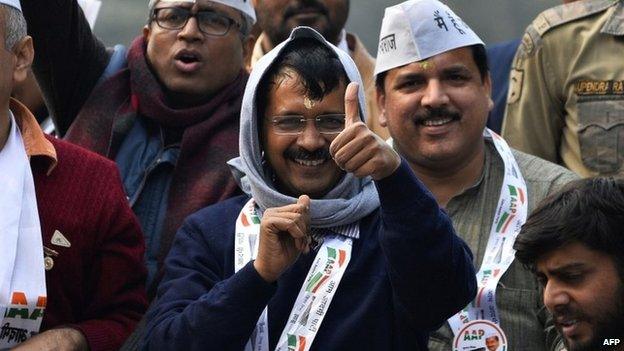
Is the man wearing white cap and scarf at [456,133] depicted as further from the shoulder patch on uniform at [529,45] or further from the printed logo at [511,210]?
the shoulder patch on uniform at [529,45]

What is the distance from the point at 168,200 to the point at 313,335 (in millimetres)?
1232

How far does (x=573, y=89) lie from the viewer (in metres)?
6.38

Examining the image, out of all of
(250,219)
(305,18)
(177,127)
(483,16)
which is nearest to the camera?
(250,219)

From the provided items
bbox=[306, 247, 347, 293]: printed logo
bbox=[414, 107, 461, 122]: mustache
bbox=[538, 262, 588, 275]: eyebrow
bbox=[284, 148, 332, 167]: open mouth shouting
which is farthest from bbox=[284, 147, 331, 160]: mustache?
bbox=[414, 107, 461, 122]: mustache

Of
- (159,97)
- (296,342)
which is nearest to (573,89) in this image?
(159,97)

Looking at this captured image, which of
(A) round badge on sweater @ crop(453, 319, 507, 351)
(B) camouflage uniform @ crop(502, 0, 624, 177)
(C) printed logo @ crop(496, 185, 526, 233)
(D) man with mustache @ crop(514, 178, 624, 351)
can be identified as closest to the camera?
(D) man with mustache @ crop(514, 178, 624, 351)

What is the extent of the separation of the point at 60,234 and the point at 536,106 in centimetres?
213

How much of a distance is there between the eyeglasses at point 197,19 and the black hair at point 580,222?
164 cm

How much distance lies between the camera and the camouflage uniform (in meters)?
6.31

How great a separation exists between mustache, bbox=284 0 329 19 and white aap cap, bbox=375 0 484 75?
743 mm

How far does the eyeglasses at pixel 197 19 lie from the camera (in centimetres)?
607

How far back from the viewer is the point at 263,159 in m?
5.11

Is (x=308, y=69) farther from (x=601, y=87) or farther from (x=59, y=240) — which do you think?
(x=601, y=87)

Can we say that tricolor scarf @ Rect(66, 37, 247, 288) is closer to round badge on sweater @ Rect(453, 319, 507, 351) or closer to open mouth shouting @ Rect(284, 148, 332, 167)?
open mouth shouting @ Rect(284, 148, 332, 167)
